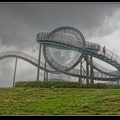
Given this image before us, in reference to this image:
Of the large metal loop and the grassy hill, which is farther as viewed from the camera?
the large metal loop

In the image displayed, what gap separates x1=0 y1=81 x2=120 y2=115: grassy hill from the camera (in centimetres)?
1553

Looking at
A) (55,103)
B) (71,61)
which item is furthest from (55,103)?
(71,61)

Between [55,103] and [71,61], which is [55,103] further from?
[71,61]

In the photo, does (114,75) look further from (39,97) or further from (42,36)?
(39,97)

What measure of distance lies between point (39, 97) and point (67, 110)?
15.0ft

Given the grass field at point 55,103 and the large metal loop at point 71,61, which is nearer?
the grass field at point 55,103

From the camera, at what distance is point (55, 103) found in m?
17.5

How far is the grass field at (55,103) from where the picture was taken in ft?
51.0

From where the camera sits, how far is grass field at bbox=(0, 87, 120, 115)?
51.0ft

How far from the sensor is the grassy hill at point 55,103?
1553cm

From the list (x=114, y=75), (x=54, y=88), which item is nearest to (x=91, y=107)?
(x=54, y=88)

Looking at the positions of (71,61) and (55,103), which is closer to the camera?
(55,103)

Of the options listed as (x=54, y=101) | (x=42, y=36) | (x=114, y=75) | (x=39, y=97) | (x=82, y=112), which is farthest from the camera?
(x=114, y=75)

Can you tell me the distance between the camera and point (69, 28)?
1366 inches
